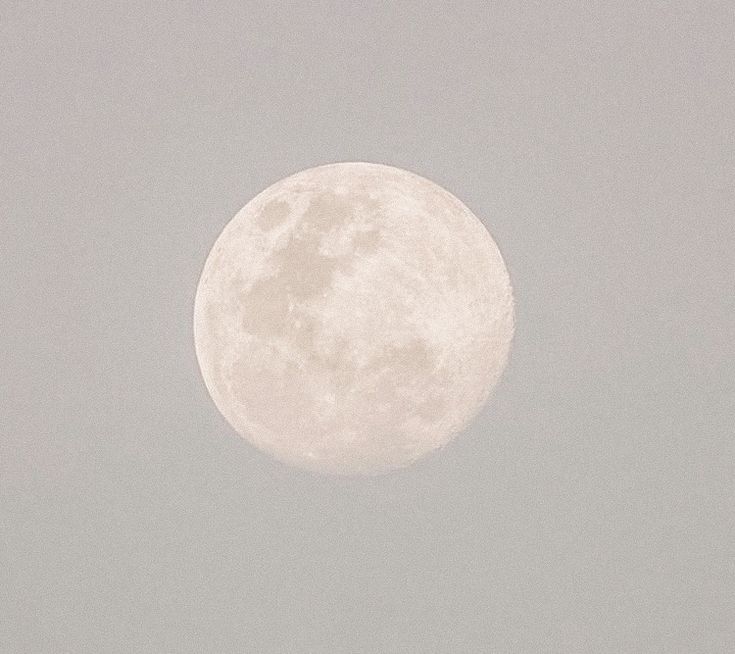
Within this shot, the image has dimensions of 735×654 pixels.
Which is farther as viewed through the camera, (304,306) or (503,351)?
(503,351)

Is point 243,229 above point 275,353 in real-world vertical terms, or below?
above

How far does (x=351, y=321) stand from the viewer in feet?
34.9

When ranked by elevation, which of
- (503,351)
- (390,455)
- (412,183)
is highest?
(412,183)

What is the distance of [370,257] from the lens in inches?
423

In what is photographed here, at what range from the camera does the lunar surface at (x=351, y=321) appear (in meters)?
10.7

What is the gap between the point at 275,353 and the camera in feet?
35.5

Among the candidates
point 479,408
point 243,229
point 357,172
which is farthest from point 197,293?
point 479,408

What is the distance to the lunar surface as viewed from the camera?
35.1 feet

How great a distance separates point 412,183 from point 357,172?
16.5 inches

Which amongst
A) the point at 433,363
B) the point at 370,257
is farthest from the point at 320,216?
the point at 433,363

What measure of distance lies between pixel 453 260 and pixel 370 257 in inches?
27.6

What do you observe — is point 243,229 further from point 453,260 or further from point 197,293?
point 453,260

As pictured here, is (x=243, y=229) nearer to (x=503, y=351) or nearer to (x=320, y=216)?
(x=320, y=216)

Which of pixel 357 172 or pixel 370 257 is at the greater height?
pixel 357 172
